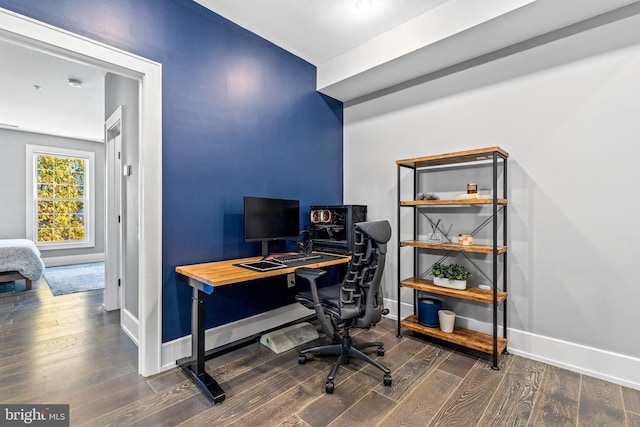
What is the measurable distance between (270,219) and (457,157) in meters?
1.75

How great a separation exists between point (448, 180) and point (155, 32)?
2792mm

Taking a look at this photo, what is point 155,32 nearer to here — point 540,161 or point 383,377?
point 383,377

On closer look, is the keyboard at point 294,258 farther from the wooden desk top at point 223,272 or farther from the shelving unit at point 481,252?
the shelving unit at point 481,252

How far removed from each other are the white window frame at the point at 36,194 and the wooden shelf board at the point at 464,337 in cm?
686

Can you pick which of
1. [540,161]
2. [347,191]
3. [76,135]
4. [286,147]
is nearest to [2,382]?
[286,147]

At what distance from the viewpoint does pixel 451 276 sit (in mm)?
2600

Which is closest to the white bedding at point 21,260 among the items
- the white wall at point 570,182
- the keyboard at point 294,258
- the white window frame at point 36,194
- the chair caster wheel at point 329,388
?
the white window frame at point 36,194

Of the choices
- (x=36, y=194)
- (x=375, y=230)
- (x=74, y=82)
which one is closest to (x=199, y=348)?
(x=375, y=230)

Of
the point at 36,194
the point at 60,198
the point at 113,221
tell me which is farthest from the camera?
the point at 60,198

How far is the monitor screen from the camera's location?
2.59 m

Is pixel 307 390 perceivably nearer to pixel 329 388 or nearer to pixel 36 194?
pixel 329 388

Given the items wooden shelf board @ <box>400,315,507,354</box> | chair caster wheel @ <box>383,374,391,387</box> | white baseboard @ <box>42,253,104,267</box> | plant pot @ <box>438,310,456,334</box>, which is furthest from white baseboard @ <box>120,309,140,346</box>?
white baseboard @ <box>42,253,104,267</box>

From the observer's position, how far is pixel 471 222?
9.05ft

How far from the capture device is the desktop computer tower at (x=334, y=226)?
9.94 feet
